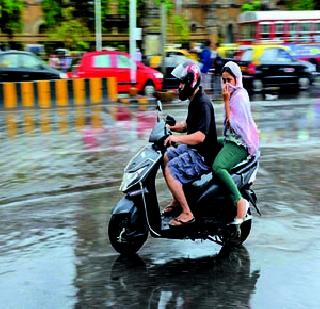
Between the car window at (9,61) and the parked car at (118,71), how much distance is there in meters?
2.18

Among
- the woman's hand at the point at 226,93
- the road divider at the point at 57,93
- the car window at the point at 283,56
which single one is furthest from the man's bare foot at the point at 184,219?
the car window at the point at 283,56

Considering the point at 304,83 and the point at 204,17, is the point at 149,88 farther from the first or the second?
the point at 204,17

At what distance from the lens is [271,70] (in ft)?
74.8

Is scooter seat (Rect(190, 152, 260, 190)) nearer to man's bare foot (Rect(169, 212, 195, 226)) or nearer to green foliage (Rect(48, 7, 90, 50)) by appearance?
man's bare foot (Rect(169, 212, 195, 226))

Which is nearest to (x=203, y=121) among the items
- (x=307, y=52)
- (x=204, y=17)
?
(x=307, y=52)

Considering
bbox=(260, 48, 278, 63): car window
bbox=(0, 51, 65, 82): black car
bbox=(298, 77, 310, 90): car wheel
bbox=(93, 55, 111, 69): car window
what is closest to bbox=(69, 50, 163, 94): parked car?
bbox=(93, 55, 111, 69): car window

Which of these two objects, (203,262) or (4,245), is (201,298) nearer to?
(203,262)

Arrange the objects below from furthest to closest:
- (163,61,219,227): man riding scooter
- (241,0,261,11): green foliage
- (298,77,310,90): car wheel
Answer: (241,0,261,11): green foliage
(298,77,310,90): car wheel
(163,61,219,227): man riding scooter

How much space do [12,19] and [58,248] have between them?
33666mm

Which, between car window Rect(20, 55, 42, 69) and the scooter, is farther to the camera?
car window Rect(20, 55, 42, 69)

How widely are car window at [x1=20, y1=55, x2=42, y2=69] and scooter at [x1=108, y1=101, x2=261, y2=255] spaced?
15.4m

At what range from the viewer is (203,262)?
5902 millimetres

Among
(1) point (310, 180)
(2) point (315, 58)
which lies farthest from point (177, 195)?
(2) point (315, 58)

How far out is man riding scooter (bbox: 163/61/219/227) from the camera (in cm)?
580
